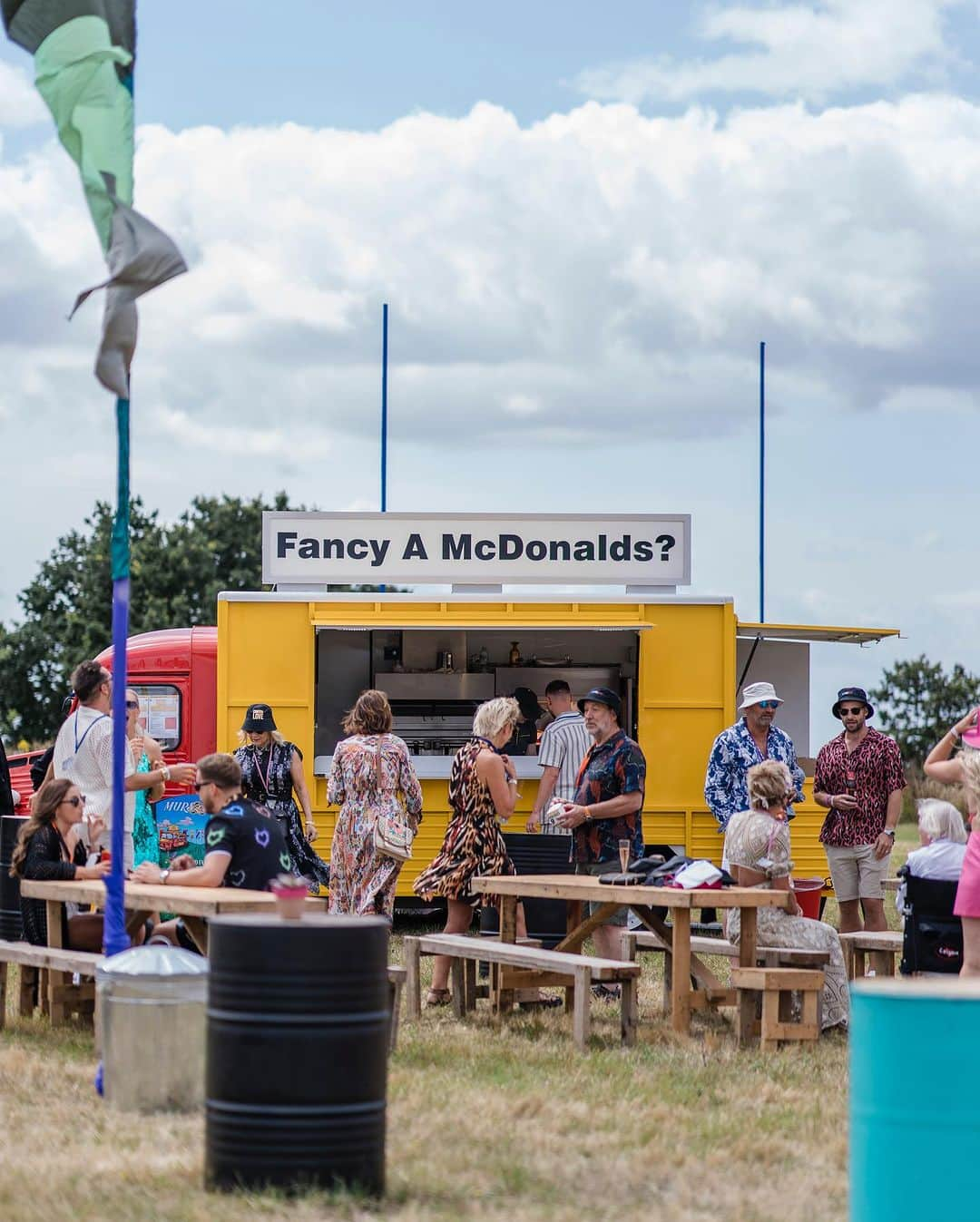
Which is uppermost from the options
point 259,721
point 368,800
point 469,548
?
point 469,548

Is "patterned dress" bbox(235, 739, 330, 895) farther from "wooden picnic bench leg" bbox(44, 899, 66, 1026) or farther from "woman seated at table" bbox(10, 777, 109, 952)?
"wooden picnic bench leg" bbox(44, 899, 66, 1026)

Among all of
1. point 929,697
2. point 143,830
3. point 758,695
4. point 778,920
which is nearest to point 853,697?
point 758,695

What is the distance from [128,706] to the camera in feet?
30.5

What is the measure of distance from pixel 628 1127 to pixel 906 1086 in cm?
193

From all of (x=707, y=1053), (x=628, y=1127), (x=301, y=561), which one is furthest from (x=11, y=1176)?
(x=301, y=561)

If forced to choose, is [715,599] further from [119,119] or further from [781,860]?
[119,119]

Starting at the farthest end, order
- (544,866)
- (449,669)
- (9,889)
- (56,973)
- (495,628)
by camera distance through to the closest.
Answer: (449,669) < (495,628) < (544,866) < (9,889) < (56,973)

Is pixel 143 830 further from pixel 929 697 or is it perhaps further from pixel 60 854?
pixel 929 697

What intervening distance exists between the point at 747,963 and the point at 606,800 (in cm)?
141

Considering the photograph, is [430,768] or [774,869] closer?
[774,869]

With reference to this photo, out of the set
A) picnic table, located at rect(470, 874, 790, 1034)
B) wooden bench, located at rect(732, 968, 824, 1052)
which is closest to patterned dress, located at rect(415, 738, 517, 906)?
picnic table, located at rect(470, 874, 790, 1034)

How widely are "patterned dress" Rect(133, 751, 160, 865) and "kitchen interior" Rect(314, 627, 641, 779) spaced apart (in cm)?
482

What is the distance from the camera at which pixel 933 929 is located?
25.4 feet

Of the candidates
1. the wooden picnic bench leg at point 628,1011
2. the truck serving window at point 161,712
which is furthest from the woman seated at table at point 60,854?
the truck serving window at point 161,712
